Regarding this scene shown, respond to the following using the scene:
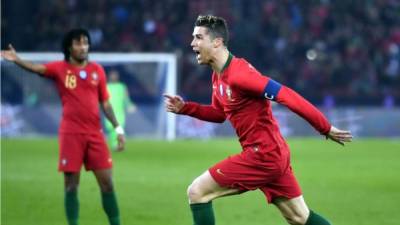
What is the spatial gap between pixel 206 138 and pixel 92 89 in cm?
1673

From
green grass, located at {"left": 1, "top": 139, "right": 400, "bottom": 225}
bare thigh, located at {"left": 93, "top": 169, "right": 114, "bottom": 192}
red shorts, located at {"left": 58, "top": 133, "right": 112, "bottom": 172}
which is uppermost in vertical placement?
red shorts, located at {"left": 58, "top": 133, "right": 112, "bottom": 172}

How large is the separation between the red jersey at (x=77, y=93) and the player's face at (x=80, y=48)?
103mm

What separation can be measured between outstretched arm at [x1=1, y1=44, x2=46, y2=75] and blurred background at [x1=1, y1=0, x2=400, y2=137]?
58.4 feet

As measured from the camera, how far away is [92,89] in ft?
30.1

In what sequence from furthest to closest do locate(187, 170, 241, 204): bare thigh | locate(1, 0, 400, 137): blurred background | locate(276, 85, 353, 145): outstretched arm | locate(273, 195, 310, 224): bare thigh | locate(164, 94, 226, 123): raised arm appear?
1. locate(1, 0, 400, 137): blurred background
2. locate(164, 94, 226, 123): raised arm
3. locate(273, 195, 310, 224): bare thigh
4. locate(187, 170, 241, 204): bare thigh
5. locate(276, 85, 353, 145): outstretched arm

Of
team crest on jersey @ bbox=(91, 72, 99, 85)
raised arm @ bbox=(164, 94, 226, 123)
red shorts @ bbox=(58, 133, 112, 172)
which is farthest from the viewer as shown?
team crest on jersey @ bbox=(91, 72, 99, 85)

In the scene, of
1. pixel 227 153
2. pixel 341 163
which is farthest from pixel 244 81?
pixel 227 153

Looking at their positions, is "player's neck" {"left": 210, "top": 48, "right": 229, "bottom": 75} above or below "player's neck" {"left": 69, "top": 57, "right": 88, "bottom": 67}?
above

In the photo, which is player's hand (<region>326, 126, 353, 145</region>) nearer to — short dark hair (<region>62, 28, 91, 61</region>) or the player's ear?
the player's ear

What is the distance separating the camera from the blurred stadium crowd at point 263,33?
2916cm

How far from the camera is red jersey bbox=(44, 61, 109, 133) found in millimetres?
9031

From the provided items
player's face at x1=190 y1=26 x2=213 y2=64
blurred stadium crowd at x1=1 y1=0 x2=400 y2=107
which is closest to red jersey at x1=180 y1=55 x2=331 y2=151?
player's face at x1=190 y1=26 x2=213 y2=64

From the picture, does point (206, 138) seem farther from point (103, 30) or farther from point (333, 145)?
point (103, 30)

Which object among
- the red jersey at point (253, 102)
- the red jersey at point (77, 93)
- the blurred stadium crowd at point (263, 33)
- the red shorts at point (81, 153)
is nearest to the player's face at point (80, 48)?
the red jersey at point (77, 93)
